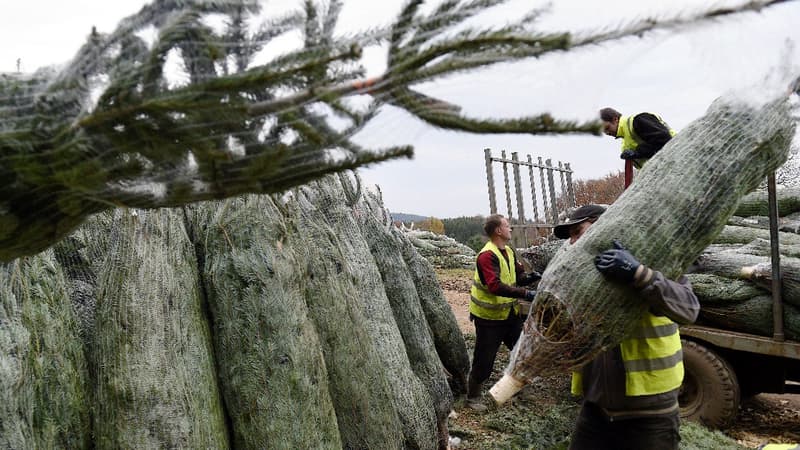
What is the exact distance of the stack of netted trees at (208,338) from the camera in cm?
267

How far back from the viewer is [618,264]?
2514 millimetres

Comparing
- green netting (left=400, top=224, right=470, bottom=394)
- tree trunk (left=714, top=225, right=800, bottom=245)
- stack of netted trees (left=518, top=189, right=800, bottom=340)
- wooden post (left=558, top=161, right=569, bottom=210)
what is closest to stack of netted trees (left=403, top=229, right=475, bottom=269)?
wooden post (left=558, top=161, right=569, bottom=210)

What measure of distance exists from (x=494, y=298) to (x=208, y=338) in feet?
11.1

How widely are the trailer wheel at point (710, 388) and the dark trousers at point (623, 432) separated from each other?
2350 mm

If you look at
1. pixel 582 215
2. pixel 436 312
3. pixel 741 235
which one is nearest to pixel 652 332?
pixel 582 215

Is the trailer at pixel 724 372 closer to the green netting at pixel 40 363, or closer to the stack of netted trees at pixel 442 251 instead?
the green netting at pixel 40 363

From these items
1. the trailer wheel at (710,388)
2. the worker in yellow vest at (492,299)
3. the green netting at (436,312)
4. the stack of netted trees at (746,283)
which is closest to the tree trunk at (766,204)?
the stack of netted trees at (746,283)

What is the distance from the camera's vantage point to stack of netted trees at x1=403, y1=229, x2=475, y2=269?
59.9 ft

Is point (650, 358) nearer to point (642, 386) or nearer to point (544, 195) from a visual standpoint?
point (642, 386)

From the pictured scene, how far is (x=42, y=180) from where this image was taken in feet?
4.27

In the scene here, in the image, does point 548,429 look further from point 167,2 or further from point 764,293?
point 167,2

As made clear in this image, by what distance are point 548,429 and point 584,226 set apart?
2353 mm

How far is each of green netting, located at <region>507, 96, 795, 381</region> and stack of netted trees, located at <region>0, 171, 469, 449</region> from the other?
128 centimetres

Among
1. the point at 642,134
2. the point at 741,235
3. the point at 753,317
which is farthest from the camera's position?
the point at 741,235
